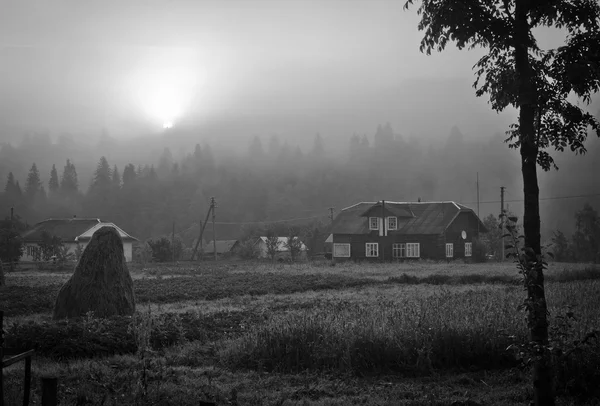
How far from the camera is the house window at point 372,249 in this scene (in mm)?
63469

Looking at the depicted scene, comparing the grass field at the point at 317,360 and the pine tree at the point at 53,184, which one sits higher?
the pine tree at the point at 53,184

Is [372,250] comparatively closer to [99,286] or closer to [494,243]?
[494,243]

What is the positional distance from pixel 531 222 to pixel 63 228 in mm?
86323

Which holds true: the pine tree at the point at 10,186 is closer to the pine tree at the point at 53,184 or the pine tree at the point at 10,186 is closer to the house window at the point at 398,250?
the pine tree at the point at 53,184

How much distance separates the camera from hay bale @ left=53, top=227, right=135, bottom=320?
16109 mm

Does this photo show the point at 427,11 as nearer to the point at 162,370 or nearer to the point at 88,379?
the point at 162,370

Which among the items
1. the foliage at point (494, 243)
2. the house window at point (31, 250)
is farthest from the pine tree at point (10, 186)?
the foliage at point (494, 243)

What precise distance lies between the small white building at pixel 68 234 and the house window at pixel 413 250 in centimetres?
3709

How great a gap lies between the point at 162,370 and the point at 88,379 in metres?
1.24

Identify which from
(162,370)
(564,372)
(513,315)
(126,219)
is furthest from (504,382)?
(126,219)

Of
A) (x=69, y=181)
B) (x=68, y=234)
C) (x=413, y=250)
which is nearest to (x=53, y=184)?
(x=69, y=181)

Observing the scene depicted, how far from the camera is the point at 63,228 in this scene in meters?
84.7

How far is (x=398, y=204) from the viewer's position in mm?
67562

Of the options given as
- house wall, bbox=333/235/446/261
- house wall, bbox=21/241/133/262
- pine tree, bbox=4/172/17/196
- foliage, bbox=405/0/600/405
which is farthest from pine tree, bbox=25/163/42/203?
foliage, bbox=405/0/600/405
